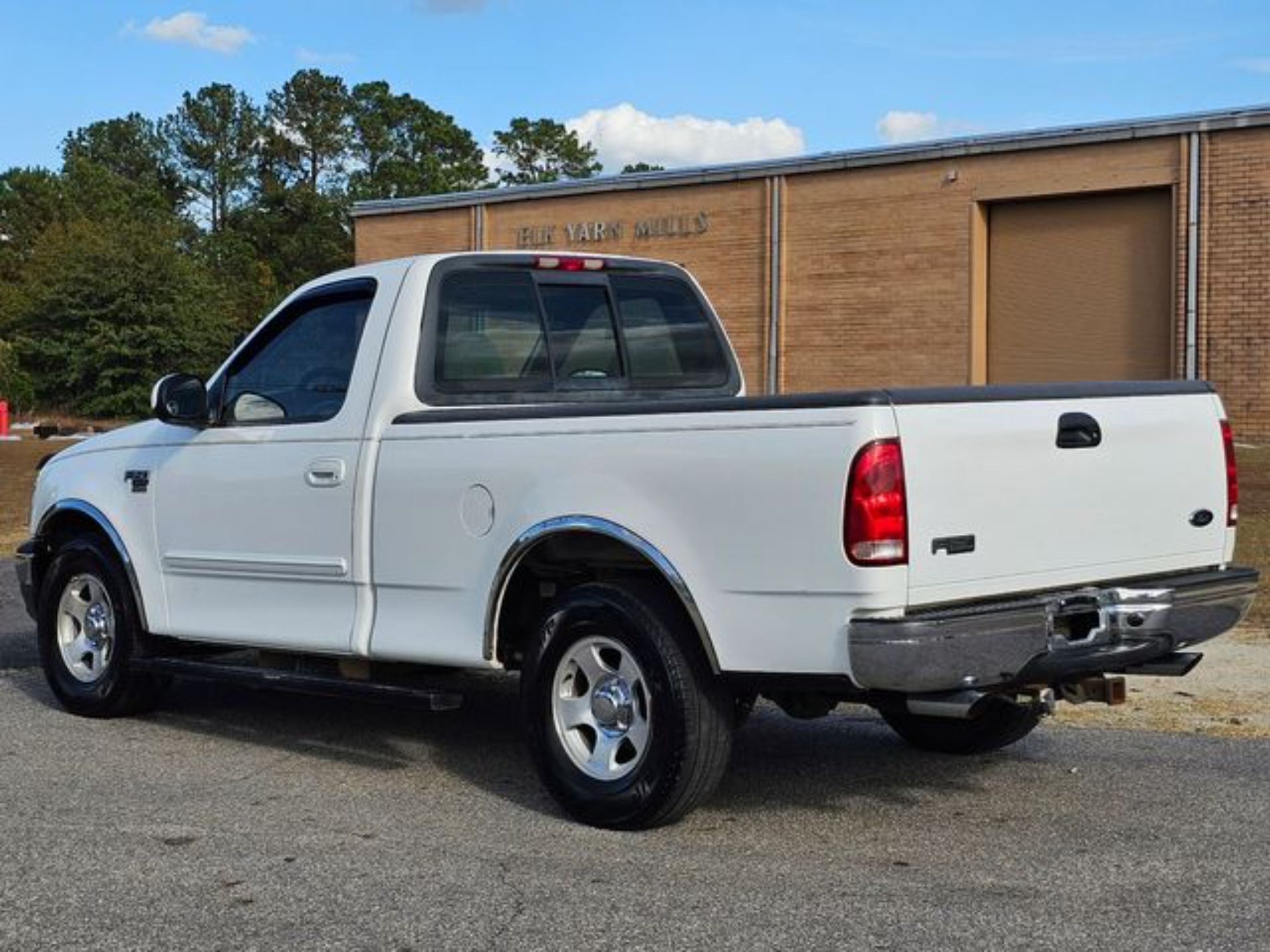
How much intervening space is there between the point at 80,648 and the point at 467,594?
287cm

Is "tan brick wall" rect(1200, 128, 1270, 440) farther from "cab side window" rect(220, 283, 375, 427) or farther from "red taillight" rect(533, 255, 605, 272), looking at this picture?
"cab side window" rect(220, 283, 375, 427)

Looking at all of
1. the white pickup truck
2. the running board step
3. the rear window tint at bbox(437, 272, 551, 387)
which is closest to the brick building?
the white pickup truck

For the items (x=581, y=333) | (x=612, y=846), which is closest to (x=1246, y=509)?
(x=581, y=333)

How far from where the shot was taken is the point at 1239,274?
25.3m

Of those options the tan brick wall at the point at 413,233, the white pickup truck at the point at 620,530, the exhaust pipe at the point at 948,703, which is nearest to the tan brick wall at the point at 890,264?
the tan brick wall at the point at 413,233

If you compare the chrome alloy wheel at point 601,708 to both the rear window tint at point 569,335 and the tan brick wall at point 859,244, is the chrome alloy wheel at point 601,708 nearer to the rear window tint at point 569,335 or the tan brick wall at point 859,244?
the rear window tint at point 569,335

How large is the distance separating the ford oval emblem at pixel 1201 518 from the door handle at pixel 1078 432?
26.6 inches

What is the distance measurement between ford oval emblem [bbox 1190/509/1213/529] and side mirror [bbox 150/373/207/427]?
4.26 m

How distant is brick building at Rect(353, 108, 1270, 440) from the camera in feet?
83.2

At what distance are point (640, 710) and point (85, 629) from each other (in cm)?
363

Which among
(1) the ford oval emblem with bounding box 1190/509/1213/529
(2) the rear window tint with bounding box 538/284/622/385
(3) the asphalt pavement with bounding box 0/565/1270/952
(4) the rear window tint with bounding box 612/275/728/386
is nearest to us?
(3) the asphalt pavement with bounding box 0/565/1270/952

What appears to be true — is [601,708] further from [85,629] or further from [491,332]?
[85,629]

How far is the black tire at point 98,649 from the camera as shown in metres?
7.67

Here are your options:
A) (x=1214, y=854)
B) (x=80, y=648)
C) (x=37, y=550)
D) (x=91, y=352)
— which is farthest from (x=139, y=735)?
(x=91, y=352)
